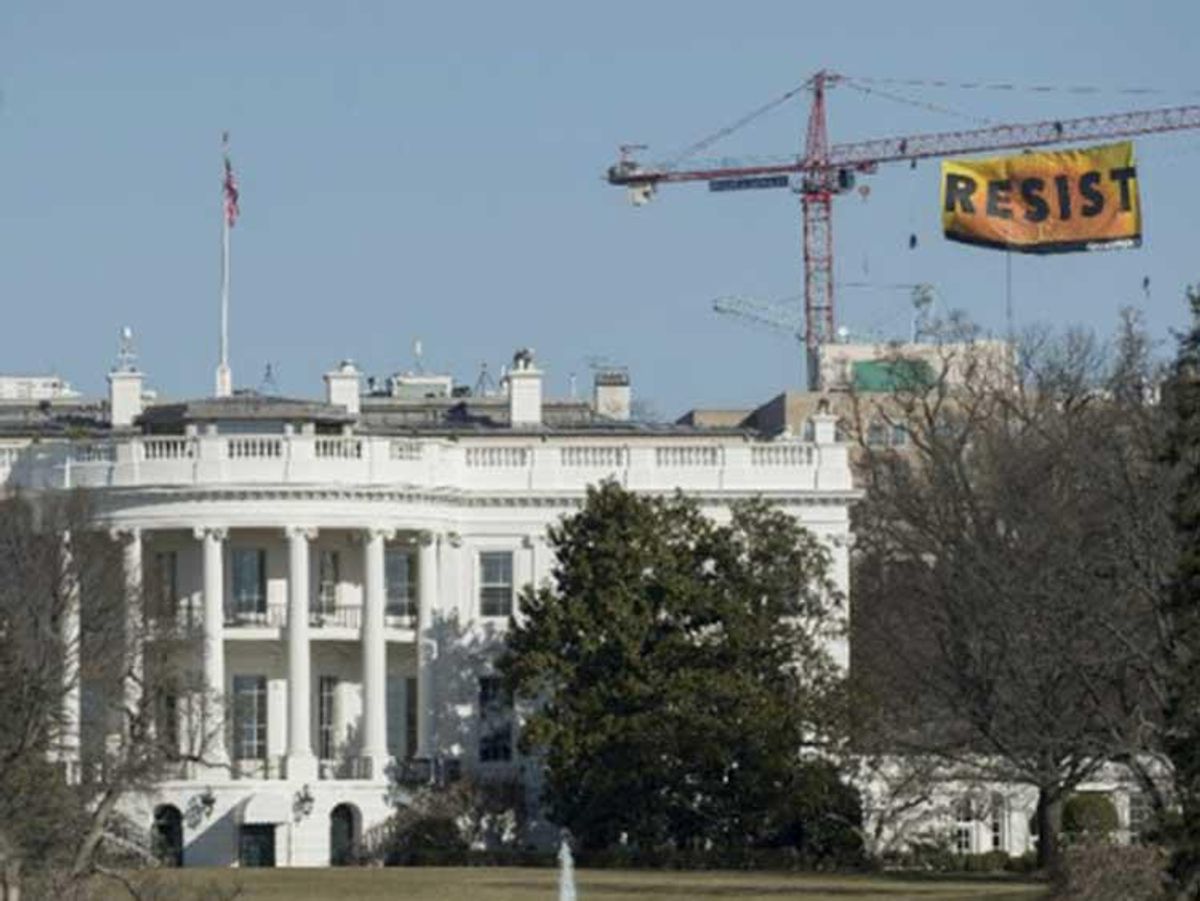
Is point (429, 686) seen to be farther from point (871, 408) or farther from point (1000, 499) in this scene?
point (871, 408)

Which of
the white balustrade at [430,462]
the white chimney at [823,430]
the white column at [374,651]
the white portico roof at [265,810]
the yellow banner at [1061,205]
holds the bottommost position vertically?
the white portico roof at [265,810]

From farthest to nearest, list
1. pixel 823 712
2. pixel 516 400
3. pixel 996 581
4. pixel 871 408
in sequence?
pixel 871 408, pixel 516 400, pixel 823 712, pixel 996 581

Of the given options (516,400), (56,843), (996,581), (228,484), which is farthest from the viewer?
(516,400)

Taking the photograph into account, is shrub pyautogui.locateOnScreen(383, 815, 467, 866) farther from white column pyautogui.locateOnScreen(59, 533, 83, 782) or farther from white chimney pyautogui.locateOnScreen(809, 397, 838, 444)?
white chimney pyautogui.locateOnScreen(809, 397, 838, 444)

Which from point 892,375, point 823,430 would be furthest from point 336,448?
point 892,375

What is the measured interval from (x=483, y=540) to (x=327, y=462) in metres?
5.49

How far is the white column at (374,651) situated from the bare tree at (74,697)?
14.4 feet

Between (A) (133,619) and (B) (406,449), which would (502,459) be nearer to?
(B) (406,449)

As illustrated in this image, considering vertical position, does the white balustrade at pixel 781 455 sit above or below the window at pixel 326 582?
above

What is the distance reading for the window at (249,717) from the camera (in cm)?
12681

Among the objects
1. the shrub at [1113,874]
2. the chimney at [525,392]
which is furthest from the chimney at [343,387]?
the shrub at [1113,874]

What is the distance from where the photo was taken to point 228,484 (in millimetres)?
126250

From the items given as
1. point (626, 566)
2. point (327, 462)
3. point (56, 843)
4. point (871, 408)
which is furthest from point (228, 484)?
point (871, 408)

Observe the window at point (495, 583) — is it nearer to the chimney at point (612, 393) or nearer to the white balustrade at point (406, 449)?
the white balustrade at point (406, 449)
